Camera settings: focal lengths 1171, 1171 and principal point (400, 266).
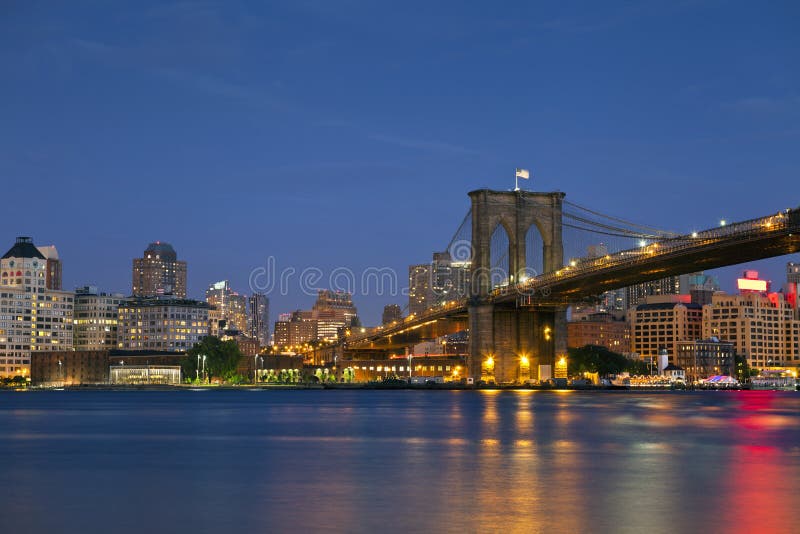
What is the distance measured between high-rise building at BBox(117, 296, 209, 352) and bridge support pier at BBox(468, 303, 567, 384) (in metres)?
109

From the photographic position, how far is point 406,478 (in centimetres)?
2255

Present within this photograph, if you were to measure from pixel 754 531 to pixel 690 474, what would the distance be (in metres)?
7.83

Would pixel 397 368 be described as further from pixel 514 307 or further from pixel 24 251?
pixel 24 251

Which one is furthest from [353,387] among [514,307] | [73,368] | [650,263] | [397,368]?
[650,263]

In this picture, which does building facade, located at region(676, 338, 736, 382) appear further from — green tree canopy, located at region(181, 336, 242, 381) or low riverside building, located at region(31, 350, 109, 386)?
low riverside building, located at region(31, 350, 109, 386)

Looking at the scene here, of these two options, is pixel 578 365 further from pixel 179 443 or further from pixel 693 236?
pixel 179 443

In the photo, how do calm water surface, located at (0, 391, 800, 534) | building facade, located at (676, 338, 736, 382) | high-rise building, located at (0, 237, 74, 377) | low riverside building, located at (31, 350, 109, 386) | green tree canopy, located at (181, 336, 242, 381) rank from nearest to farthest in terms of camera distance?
calm water surface, located at (0, 391, 800, 534) < green tree canopy, located at (181, 336, 242, 381) < low riverside building, located at (31, 350, 109, 386) < high-rise building, located at (0, 237, 74, 377) < building facade, located at (676, 338, 736, 382)

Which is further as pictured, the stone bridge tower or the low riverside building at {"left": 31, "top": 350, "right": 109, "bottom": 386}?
the low riverside building at {"left": 31, "top": 350, "right": 109, "bottom": 386}

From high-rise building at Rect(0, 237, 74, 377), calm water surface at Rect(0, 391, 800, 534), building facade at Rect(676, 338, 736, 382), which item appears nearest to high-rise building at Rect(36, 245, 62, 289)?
high-rise building at Rect(0, 237, 74, 377)

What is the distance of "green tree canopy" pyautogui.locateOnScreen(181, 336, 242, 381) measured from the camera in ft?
467

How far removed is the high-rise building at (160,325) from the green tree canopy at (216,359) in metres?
45.3

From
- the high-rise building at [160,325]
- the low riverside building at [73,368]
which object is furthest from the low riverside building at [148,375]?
the high-rise building at [160,325]

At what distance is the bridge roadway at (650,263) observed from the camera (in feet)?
200

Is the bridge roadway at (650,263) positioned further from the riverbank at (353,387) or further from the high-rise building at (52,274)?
the high-rise building at (52,274)
